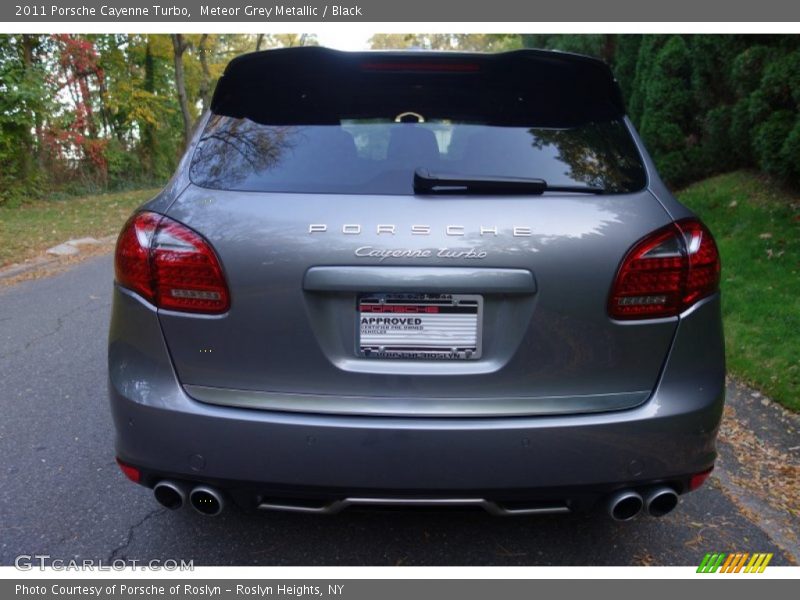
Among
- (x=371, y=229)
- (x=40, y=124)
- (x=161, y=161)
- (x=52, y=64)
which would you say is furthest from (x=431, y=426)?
(x=161, y=161)

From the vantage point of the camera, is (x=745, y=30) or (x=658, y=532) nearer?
(x=658, y=532)

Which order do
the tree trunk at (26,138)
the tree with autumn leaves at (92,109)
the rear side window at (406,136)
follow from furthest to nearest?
the tree trunk at (26,138) → the tree with autumn leaves at (92,109) → the rear side window at (406,136)

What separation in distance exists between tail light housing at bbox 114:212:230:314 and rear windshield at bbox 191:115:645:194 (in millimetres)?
230

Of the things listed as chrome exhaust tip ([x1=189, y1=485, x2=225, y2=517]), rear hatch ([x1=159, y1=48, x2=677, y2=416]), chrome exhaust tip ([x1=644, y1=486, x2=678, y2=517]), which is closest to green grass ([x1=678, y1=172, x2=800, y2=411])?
chrome exhaust tip ([x1=644, y1=486, x2=678, y2=517])

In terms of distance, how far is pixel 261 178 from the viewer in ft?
7.43

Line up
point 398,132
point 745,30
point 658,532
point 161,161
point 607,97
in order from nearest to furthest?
point 398,132 → point 607,97 → point 658,532 → point 745,30 → point 161,161

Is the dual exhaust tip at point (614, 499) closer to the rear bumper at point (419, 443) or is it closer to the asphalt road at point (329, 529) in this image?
the rear bumper at point (419, 443)

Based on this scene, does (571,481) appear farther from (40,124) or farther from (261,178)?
(40,124)

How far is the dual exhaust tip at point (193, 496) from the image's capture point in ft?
7.34

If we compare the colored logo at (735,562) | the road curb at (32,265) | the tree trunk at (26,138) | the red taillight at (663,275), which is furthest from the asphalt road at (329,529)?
the tree trunk at (26,138)

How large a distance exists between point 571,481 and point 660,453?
31cm

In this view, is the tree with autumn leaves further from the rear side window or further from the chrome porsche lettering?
the chrome porsche lettering

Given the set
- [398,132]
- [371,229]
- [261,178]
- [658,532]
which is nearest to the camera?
[371,229]

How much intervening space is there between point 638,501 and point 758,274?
4.97 meters
